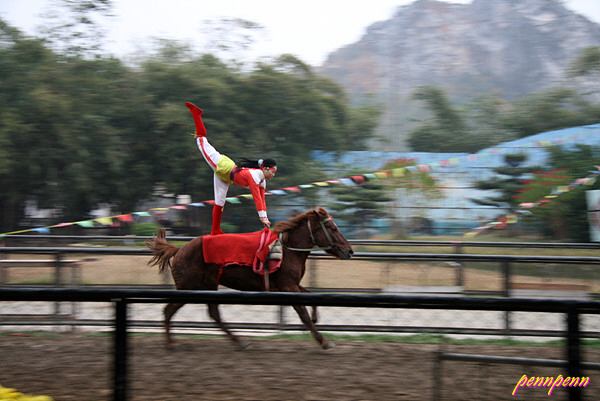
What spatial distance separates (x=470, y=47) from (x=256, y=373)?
919 inches

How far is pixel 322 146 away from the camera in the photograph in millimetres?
16516

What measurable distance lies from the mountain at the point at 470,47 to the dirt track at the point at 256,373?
17522 mm

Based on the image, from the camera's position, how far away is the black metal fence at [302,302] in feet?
8.79

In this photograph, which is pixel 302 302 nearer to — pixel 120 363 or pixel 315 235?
pixel 120 363

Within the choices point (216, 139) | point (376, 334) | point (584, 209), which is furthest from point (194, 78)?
point (376, 334)

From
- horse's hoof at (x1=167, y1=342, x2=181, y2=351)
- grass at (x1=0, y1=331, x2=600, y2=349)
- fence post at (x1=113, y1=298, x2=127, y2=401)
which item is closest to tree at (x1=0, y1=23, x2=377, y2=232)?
grass at (x1=0, y1=331, x2=600, y2=349)

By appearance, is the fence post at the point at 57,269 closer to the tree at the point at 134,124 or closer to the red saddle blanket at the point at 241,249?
the red saddle blanket at the point at 241,249

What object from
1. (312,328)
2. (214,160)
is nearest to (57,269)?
(214,160)

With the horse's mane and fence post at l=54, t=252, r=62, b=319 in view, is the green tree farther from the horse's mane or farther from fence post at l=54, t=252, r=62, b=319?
fence post at l=54, t=252, r=62, b=319

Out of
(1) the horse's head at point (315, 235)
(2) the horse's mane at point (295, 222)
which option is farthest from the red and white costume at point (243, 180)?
(1) the horse's head at point (315, 235)

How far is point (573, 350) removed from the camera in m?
2.72

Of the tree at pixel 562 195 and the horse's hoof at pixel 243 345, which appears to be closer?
the horse's hoof at pixel 243 345

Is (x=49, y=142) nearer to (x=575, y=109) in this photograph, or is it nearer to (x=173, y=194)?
(x=173, y=194)

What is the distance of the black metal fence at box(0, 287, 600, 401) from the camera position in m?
2.68
